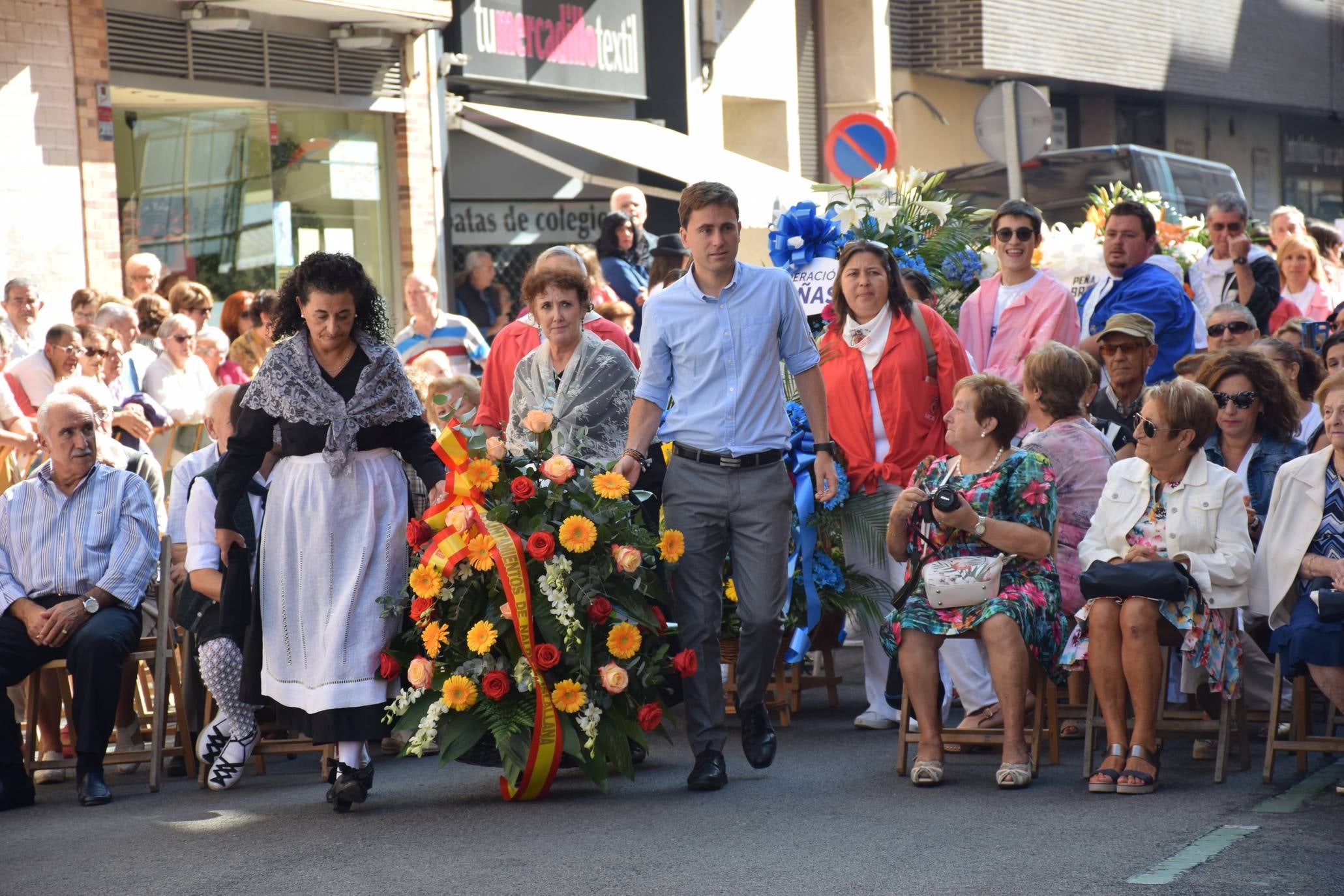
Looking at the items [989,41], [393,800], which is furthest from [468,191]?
[393,800]

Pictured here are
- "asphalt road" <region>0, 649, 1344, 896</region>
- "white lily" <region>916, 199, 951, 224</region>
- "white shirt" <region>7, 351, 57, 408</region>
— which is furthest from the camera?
"white shirt" <region>7, 351, 57, 408</region>

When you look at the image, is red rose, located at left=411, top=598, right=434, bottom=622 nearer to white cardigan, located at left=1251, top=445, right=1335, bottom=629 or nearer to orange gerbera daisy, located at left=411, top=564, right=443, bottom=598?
orange gerbera daisy, located at left=411, top=564, right=443, bottom=598

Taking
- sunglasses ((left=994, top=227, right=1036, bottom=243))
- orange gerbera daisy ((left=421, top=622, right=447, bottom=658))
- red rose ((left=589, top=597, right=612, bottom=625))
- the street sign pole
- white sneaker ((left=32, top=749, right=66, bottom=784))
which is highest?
the street sign pole

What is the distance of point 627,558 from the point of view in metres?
6.93

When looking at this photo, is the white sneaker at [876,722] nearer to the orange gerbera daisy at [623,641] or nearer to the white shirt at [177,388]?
the orange gerbera daisy at [623,641]

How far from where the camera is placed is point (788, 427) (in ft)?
23.9

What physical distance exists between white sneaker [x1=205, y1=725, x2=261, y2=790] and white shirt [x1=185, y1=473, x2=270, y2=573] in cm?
73

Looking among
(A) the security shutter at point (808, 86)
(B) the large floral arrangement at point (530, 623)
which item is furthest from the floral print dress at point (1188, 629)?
(A) the security shutter at point (808, 86)

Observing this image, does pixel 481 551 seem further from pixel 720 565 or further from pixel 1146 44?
pixel 1146 44

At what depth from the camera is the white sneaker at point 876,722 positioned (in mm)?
8398

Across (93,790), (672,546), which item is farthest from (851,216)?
(93,790)

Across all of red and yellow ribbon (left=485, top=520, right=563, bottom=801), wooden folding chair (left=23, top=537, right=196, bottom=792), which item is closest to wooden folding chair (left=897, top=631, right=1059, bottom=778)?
red and yellow ribbon (left=485, top=520, right=563, bottom=801)

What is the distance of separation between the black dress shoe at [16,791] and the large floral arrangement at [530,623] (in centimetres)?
171

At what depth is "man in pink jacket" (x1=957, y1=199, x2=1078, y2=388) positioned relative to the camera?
8.91 meters
